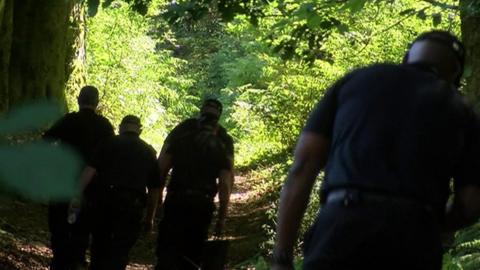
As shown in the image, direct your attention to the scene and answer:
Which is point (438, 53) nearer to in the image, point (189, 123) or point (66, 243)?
point (189, 123)

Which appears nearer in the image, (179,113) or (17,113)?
(17,113)

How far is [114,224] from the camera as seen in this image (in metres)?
7.29

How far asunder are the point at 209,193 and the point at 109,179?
3.27ft

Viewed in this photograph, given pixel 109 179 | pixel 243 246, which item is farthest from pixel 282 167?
pixel 109 179

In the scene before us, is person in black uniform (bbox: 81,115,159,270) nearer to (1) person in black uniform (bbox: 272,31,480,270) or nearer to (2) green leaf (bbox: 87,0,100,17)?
(2) green leaf (bbox: 87,0,100,17)

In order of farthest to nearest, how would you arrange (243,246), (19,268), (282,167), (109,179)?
(282,167) < (243,246) < (19,268) < (109,179)

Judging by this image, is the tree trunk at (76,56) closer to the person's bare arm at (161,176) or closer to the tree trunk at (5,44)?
the tree trunk at (5,44)

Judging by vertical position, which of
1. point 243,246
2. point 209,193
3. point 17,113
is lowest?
point 243,246

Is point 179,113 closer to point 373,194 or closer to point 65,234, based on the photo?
point 65,234

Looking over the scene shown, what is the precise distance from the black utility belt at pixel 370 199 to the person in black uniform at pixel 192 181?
4734 millimetres

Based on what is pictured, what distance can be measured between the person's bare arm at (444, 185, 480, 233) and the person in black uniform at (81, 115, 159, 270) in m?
4.33


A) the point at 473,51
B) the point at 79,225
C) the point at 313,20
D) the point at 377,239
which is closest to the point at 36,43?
the point at 79,225

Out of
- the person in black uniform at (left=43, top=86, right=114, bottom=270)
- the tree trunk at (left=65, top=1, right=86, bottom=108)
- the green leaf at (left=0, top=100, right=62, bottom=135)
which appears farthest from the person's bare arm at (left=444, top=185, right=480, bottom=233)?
the tree trunk at (left=65, top=1, right=86, bottom=108)

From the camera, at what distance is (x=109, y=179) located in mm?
7086
